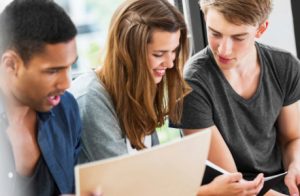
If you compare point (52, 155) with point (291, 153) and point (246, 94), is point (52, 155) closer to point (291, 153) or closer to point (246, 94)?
point (246, 94)

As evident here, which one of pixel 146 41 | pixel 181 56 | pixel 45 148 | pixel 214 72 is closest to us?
pixel 45 148

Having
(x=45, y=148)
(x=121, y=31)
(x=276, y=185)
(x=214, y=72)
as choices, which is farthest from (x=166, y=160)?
(x=276, y=185)

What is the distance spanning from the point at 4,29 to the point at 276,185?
1019 mm

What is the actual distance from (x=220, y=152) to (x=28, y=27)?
0.75m

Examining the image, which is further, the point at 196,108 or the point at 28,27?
the point at 196,108

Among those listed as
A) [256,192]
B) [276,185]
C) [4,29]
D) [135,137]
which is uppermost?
[4,29]

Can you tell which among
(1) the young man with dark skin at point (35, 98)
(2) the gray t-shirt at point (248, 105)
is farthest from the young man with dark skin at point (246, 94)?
(1) the young man with dark skin at point (35, 98)

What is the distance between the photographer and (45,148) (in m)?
1.15

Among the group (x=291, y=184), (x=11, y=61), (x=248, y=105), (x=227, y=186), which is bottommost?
(x=291, y=184)

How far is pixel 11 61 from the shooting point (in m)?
0.98

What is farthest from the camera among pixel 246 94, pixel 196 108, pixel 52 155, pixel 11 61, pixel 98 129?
pixel 246 94

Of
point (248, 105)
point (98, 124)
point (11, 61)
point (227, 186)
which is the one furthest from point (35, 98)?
point (248, 105)

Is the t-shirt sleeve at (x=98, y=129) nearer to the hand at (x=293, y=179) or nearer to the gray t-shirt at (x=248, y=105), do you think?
the gray t-shirt at (x=248, y=105)

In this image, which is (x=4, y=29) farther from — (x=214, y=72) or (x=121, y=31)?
(x=214, y=72)
